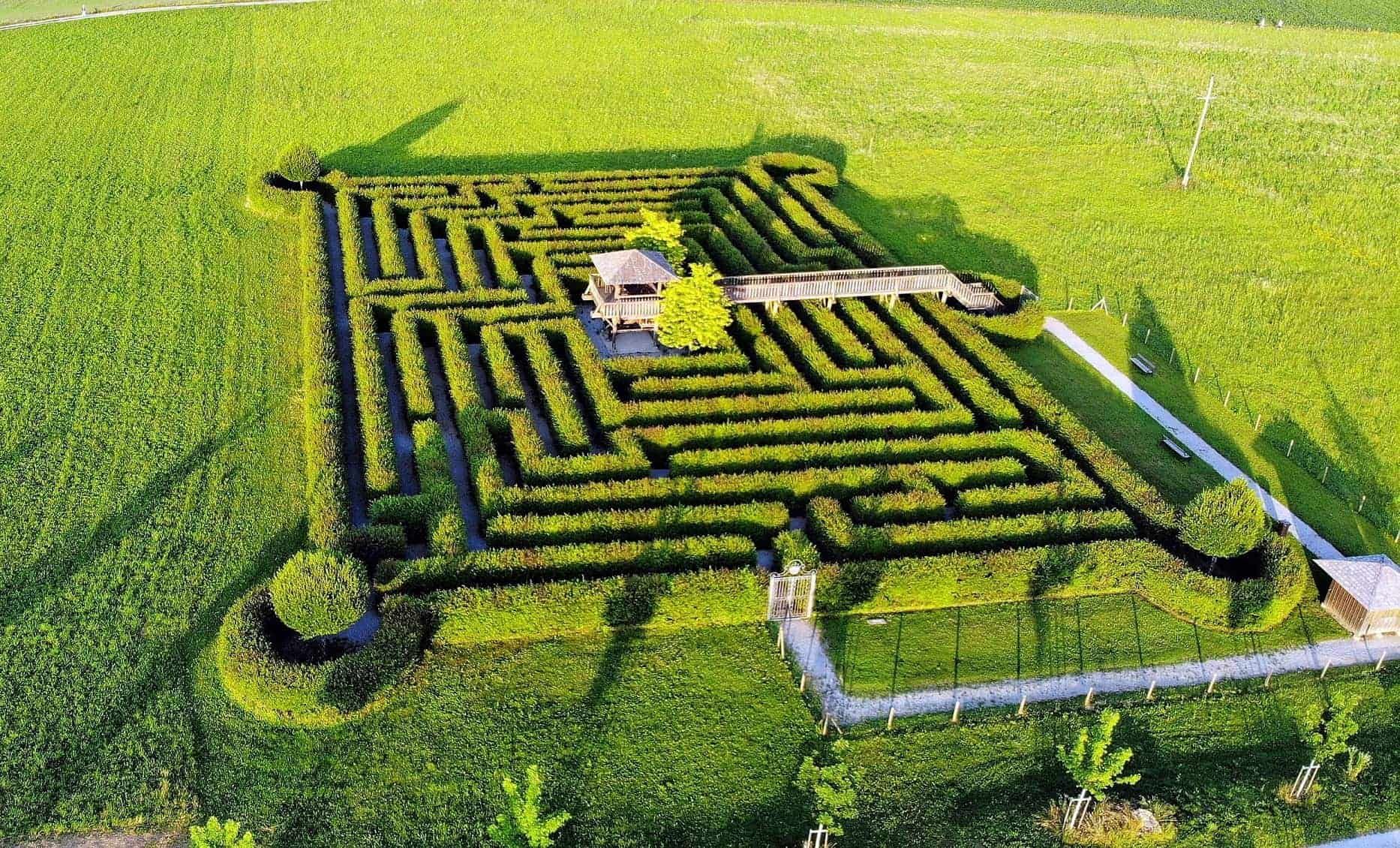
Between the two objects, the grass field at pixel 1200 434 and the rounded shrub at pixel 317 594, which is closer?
the rounded shrub at pixel 317 594

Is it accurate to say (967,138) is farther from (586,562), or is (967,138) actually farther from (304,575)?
(304,575)

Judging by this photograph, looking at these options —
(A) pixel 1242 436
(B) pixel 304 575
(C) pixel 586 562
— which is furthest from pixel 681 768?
(A) pixel 1242 436

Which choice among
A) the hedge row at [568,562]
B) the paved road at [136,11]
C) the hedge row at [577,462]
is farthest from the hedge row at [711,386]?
the paved road at [136,11]

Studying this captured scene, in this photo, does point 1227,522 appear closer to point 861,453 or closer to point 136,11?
point 861,453

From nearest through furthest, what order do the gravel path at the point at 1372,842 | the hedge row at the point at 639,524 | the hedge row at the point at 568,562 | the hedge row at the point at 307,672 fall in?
1. the gravel path at the point at 1372,842
2. the hedge row at the point at 307,672
3. the hedge row at the point at 568,562
4. the hedge row at the point at 639,524

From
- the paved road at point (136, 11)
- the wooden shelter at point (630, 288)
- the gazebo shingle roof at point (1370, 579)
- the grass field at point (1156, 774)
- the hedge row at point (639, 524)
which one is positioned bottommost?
the grass field at point (1156, 774)

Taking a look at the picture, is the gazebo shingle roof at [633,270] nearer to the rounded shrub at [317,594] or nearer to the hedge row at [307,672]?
the rounded shrub at [317,594]

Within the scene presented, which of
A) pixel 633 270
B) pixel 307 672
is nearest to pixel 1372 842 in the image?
pixel 307 672
